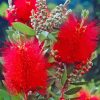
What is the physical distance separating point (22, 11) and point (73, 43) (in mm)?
156

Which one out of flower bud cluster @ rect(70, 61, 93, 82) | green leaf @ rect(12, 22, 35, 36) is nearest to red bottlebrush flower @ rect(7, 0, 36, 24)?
green leaf @ rect(12, 22, 35, 36)

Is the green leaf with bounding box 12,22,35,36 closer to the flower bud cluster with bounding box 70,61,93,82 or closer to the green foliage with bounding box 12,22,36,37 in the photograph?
the green foliage with bounding box 12,22,36,37

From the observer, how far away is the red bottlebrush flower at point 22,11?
3.52 ft

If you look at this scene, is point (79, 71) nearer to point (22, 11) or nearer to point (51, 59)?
point (51, 59)

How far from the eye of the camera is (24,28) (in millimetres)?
1018

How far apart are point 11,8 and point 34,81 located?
0.20 meters

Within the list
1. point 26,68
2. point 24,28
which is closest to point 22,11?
point 24,28

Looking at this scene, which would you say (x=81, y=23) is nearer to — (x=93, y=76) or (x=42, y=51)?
(x=42, y=51)

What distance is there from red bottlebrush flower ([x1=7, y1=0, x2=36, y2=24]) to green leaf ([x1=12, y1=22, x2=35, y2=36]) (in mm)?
67

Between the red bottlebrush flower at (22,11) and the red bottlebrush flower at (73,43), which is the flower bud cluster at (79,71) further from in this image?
the red bottlebrush flower at (22,11)

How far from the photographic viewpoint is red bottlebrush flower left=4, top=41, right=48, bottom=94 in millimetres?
949

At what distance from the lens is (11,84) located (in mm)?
972

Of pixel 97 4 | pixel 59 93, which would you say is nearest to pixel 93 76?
pixel 97 4

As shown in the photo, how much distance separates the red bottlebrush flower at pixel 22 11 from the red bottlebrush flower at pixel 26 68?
0.12 meters
